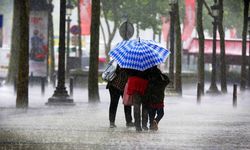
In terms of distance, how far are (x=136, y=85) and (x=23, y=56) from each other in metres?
9.99

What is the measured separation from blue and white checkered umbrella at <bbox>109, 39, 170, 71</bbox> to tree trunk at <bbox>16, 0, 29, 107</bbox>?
9.28 metres

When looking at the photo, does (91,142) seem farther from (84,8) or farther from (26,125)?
(84,8)

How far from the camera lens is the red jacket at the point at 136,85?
55.7 feet

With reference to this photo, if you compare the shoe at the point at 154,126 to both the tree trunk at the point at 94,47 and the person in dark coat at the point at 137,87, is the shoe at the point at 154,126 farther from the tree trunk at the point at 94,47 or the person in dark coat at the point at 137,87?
the tree trunk at the point at 94,47

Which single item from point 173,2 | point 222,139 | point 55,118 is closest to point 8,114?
point 55,118

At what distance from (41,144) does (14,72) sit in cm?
3028

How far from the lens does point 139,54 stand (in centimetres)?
1703

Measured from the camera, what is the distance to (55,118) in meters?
22.2

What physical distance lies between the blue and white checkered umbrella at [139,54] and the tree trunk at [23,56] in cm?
928

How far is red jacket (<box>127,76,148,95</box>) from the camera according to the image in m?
17.0

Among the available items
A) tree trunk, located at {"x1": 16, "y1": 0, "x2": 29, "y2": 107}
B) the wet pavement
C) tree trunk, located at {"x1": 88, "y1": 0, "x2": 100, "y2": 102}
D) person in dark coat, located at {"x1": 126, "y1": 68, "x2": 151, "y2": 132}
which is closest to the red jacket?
person in dark coat, located at {"x1": 126, "y1": 68, "x2": 151, "y2": 132}

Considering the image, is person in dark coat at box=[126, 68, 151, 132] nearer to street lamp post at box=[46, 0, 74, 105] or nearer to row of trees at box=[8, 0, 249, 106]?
row of trees at box=[8, 0, 249, 106]

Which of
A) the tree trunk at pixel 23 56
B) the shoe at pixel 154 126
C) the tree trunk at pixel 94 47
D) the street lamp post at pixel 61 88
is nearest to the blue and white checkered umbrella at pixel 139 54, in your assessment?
the shoe at pixel 154 126

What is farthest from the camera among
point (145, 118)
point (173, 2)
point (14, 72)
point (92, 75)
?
point (14, 72)
